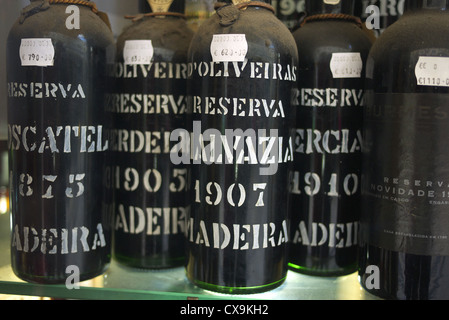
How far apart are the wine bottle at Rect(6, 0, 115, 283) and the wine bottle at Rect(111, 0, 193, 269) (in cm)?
6

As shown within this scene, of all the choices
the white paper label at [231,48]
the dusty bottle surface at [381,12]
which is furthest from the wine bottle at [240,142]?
the dusty bottle surface at [381,12]

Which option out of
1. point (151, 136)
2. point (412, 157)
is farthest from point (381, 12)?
point (151, 136)

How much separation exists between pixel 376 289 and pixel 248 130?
30 centimetres

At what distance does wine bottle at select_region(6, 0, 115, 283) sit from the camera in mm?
722

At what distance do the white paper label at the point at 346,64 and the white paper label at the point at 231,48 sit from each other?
174mm

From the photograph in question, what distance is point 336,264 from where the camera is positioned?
0.82m

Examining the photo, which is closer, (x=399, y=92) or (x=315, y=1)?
(x=399, y=92)

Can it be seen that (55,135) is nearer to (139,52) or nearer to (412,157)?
(139,52)

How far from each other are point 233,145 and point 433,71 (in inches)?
11.4

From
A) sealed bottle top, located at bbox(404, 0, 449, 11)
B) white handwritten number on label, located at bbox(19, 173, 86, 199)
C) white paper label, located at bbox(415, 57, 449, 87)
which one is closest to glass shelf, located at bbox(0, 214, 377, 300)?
white handwritten number on label, located at bbox(19, 173, 86, 199)

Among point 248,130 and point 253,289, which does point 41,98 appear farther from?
point 253,289

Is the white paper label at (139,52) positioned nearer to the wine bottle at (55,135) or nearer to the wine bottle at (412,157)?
the wine bottle at (55,135)
